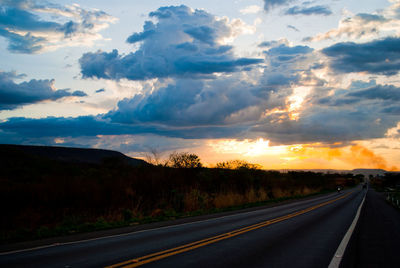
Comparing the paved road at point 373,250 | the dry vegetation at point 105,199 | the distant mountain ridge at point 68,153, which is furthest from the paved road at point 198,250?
the distant mountain ridge at point 68,153

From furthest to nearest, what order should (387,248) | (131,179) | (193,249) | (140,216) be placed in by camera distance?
(131,179)
(140,216)
(387,248)
(193,249)

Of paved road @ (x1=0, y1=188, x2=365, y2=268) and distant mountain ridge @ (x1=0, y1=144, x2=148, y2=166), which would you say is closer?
paved road @ (x1=0, y1=188, x2=365, y2=268)

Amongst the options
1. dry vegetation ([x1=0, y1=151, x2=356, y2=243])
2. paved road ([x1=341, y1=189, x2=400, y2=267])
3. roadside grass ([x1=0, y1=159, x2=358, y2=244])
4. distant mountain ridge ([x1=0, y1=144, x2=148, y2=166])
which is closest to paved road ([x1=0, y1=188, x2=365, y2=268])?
paved road ([x1=341, y1=189, x2=400, y2=267])

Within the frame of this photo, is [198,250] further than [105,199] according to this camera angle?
No

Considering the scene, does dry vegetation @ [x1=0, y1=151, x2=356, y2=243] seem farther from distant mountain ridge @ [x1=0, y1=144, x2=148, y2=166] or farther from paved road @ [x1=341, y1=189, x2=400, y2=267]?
distant mountain ridge @ [x1=0, y1=144, x2=148, y2=166]

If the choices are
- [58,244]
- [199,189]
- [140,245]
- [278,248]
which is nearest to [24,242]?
[58,244]

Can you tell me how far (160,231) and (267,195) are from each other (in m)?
25.9

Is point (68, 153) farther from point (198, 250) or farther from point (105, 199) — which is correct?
point (198, 250)

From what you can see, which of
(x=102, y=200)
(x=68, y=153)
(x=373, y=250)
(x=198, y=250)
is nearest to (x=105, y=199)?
(x=102, y=200)

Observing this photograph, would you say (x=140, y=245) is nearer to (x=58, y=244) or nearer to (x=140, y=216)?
(x=58, y=244)

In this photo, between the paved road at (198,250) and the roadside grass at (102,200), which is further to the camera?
the roadside grass at (102,200)

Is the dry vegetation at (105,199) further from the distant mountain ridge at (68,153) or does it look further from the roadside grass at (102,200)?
the distant mountain ridge at (68,153)

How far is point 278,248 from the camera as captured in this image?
27.9 ft

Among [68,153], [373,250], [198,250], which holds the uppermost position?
[68,153]
